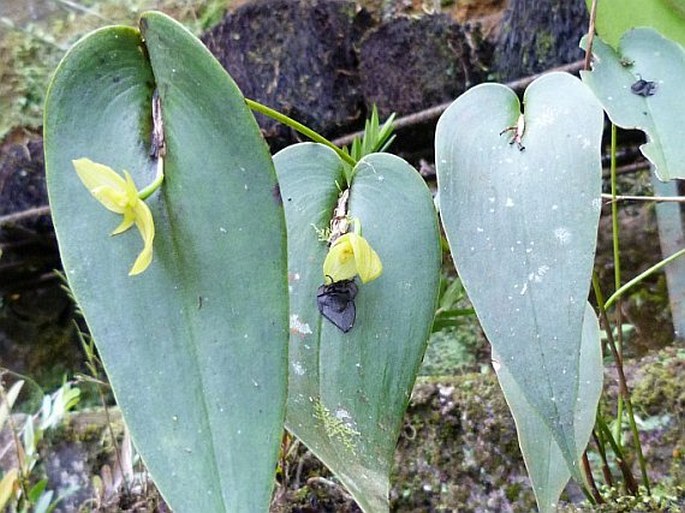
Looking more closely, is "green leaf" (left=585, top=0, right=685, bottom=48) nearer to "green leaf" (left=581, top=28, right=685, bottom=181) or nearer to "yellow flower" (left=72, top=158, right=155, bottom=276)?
"green leaf" (left=581, top=28, right=685, bottom=181)

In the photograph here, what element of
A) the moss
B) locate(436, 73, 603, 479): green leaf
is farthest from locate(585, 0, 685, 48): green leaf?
the moss

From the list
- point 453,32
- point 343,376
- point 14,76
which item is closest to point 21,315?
point 14,76

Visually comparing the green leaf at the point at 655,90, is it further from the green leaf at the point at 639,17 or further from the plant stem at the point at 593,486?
the plant stem at the point at 593,486

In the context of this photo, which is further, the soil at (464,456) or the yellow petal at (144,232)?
the soil at (464,456)

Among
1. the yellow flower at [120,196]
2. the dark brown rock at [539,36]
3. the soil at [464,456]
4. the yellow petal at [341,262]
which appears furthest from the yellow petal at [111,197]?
the dark brown rock at [539,36]

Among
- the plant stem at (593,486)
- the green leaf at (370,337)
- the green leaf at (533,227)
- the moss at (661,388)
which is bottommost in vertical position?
the moss at (661,388)

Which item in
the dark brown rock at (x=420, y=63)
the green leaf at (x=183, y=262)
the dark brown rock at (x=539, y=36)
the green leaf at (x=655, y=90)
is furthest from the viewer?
the dark brown rock at (x=420, y=63)

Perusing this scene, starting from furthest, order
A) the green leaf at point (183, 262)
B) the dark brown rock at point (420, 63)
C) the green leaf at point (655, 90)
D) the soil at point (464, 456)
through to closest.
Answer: the dark brown rock at point (420, 63)
the soil at point (464, 456)
the green leaf at point (655, 90)
the green leaf at point (183, 262)
